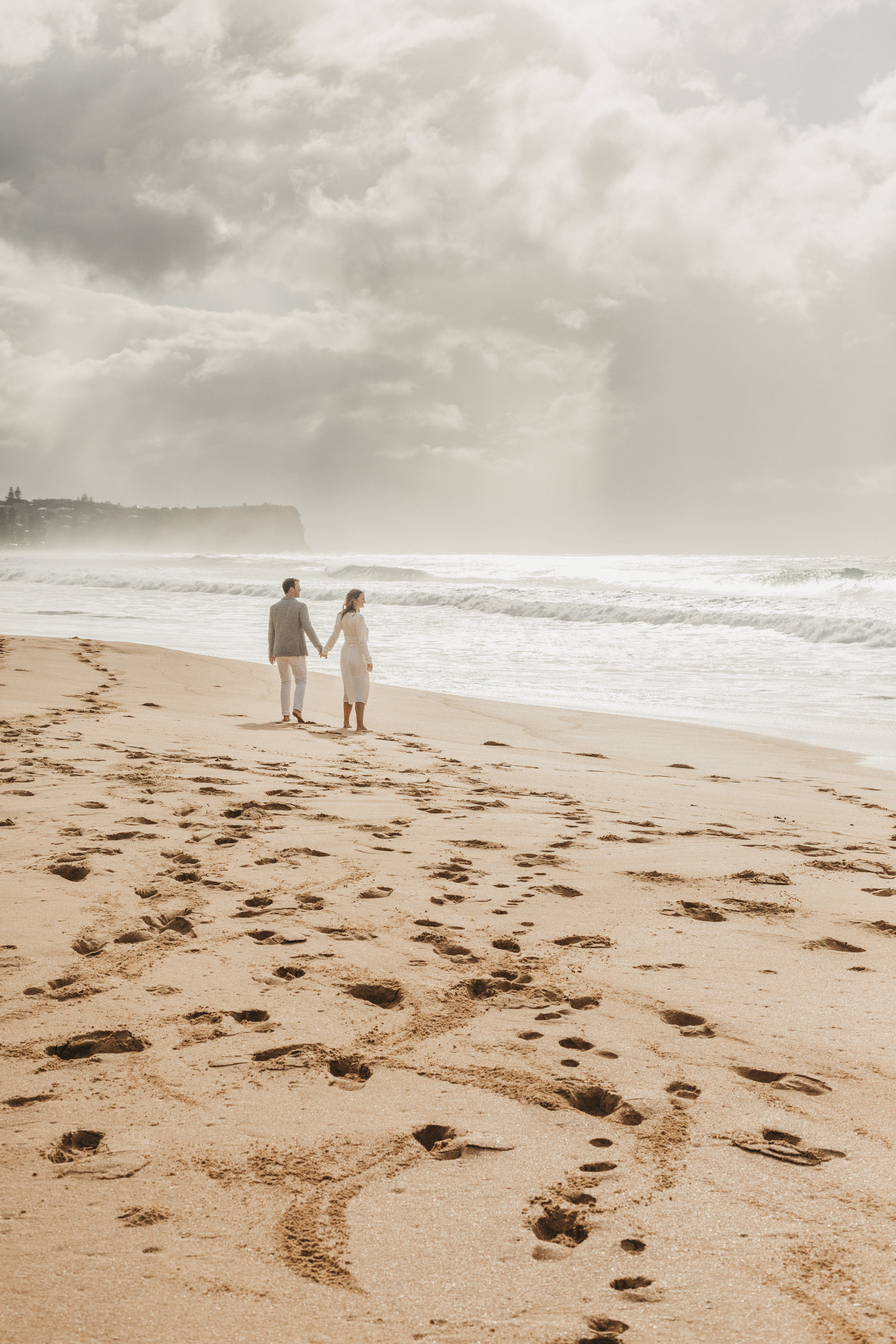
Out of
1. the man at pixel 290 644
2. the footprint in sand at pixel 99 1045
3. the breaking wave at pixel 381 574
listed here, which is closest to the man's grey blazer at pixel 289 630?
the man at pixel 290 644

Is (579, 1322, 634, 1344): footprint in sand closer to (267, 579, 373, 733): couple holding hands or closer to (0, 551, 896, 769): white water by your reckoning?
→ (0, 551, 896, 769): white water

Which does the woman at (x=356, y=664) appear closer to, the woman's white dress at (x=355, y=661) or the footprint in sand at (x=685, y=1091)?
the woman's white dress at (x=355, y=661)

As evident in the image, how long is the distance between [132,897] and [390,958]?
129cm

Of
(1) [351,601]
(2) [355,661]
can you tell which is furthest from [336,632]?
(2) [355,661]

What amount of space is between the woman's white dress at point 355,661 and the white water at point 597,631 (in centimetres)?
143

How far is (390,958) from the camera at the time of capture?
3379mm

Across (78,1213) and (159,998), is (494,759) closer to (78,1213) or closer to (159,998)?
(159,998)

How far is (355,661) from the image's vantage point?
9656mm

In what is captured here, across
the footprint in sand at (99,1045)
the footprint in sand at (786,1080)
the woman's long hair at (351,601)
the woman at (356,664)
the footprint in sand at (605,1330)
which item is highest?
the woman's long hair at (351,601)

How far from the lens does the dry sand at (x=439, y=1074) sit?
1.76 meters

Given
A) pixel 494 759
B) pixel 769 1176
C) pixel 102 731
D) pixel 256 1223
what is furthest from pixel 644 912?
pixel 102 731

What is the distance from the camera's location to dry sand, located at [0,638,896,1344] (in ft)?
5.79

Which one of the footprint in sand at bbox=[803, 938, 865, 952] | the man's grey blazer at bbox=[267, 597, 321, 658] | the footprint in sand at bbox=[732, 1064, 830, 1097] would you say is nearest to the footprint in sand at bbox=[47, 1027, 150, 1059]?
the footprint in sand at bbox=[732, 1064, 830, 1097]

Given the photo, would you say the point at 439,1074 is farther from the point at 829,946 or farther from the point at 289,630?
the point at 289,630
